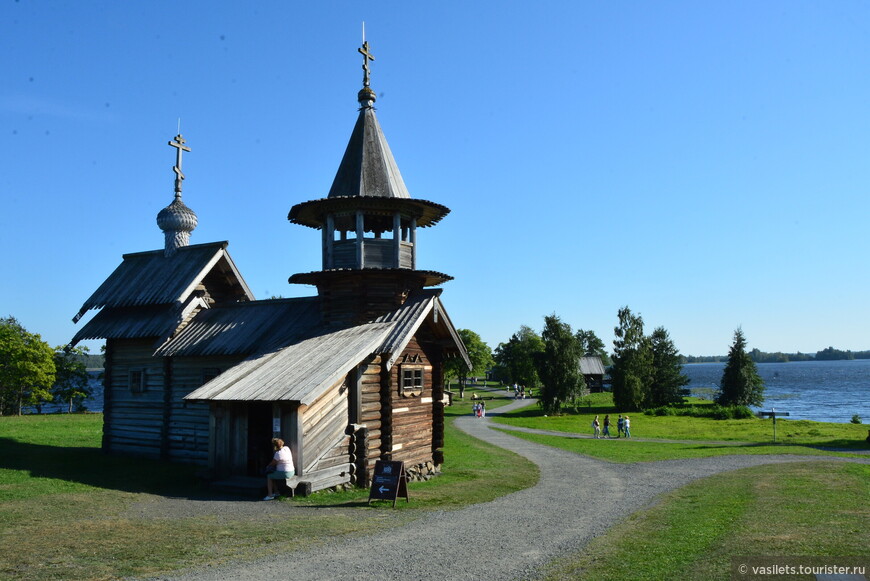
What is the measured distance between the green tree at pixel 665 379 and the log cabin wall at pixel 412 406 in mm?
50570

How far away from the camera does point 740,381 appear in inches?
2881

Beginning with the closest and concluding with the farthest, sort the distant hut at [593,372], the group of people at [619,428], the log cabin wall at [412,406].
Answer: the log cabin wall at [412,406] → the group of people at [619,428] → the distant hut at [593,372]

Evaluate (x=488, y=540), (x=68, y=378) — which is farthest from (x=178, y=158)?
(x=68, y=378)

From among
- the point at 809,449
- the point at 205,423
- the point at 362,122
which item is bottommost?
the point at 809,449

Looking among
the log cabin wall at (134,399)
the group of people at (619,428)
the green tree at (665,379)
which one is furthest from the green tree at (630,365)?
the log cabin wall at (134,399)

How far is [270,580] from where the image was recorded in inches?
396

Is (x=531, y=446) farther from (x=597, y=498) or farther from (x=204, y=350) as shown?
(x=204, y=350)

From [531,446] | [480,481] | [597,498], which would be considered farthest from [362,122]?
[531,446]

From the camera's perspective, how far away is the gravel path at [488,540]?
34.6ft

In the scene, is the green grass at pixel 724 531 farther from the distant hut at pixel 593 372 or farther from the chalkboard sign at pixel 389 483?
the distant hut at pixel 593 372

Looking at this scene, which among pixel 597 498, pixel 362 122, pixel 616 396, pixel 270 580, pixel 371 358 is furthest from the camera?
pixel 616 396

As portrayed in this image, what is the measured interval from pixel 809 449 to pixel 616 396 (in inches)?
1359

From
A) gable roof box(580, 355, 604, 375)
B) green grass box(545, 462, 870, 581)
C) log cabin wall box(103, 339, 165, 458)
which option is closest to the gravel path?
green grass box(545, 462, 870, 581)

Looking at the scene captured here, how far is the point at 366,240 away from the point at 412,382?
5.43 m
